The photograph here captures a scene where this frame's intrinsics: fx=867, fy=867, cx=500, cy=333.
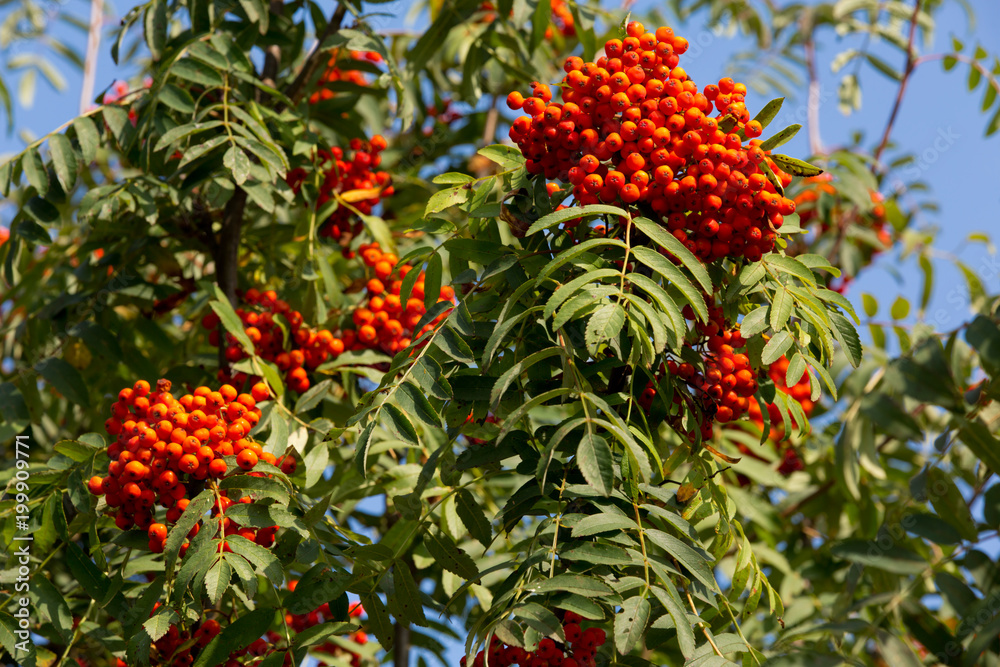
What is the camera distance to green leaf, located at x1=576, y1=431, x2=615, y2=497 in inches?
72.6

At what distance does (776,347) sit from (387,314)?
147cm

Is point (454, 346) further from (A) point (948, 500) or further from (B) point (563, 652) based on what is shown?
(A) point (948, 500)

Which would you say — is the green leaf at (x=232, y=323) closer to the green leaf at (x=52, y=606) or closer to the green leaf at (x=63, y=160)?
the green leaf at (x=63, y=160)

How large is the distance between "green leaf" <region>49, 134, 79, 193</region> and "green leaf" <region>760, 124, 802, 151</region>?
7.56 ft

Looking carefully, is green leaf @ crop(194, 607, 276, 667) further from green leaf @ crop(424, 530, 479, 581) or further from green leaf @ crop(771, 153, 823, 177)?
green leaf @ crop(771, 153, 823, 177)

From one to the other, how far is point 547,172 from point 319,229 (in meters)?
1.46

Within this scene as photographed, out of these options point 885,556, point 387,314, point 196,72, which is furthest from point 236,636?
point 196,72

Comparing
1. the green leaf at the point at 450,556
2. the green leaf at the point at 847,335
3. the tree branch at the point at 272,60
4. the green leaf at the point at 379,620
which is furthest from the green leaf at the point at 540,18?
the green leaf at the point at 379,620

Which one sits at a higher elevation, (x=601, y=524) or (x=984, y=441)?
(x=601, y=524)

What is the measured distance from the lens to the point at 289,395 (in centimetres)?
308

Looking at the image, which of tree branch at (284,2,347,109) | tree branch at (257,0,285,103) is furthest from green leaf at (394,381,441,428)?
tree branch at (257,0,285,103)

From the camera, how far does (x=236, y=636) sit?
2244mm

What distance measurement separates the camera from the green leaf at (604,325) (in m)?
1.86

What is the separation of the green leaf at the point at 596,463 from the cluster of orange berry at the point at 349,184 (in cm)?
178
